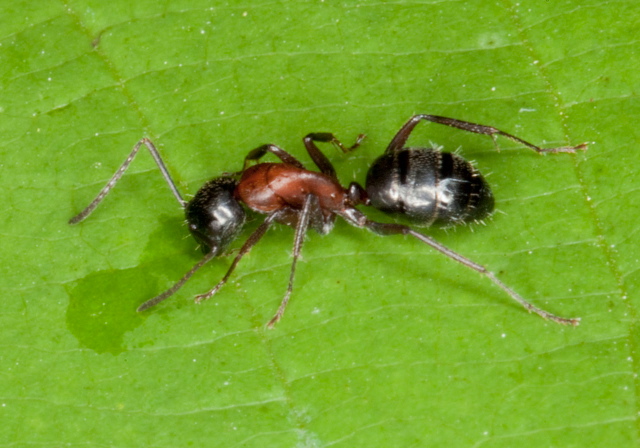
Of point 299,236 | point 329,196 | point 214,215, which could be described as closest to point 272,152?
point 329,196

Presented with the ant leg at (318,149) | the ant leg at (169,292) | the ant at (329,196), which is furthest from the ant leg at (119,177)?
the ant leg at (318,149)

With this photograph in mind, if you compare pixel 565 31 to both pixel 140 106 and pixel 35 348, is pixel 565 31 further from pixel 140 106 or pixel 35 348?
pixel 35 348

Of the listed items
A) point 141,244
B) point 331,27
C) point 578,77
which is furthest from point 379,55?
point 141,244

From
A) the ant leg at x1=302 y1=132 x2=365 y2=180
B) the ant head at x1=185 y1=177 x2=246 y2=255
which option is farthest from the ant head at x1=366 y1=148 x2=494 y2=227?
the ant head at x1=185 y1=177 x2=246 y2=255

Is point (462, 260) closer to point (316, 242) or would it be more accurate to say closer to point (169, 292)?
point (316, 242)

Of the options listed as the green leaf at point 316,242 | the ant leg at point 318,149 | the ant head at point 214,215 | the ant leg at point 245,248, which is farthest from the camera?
the ant leg at point 318,149

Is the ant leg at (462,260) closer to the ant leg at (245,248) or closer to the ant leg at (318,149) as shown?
the ant leg at (318,149)
